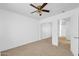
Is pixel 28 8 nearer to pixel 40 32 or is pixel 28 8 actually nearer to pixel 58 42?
pixel 40 32

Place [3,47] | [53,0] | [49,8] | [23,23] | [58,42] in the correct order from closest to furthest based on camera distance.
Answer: [53,0]
[49,8]
[3,47]
[23,23]
[58,42]

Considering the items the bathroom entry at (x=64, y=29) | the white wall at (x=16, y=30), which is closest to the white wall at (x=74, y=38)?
the bathroom entry at (x=64, y=29)

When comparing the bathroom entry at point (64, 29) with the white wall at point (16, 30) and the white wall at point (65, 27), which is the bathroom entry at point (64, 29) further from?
the white wall at point (16, 30)

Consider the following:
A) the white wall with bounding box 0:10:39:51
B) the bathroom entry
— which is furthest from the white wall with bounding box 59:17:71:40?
the white wall with bounding box 0:10:39:51

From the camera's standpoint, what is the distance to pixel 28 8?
2062mm

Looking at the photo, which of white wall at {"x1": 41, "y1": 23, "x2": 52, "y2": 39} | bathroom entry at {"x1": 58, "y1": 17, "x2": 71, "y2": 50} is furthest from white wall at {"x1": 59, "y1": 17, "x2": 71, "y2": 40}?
white wall at {"x1": 41, "y1": 23, "x2": 52, "y2": 39}

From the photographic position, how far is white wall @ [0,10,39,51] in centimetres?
224

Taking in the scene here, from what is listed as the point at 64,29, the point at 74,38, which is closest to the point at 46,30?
the point at 64,29

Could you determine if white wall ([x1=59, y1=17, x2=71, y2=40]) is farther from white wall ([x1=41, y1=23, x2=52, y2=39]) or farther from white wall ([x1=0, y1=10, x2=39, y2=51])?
white wall ([x1=0, y1=10, x2=39, y2=51])

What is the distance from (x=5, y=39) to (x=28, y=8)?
0.79 m

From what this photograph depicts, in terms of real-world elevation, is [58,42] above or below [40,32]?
below

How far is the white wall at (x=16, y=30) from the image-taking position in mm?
2245

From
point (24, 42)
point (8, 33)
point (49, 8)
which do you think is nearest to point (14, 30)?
point (8, 33)

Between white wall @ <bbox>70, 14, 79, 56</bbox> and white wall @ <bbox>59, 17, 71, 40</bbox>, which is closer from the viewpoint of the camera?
white wall @ <bbox>70, 14, 79, 56</bbox>
